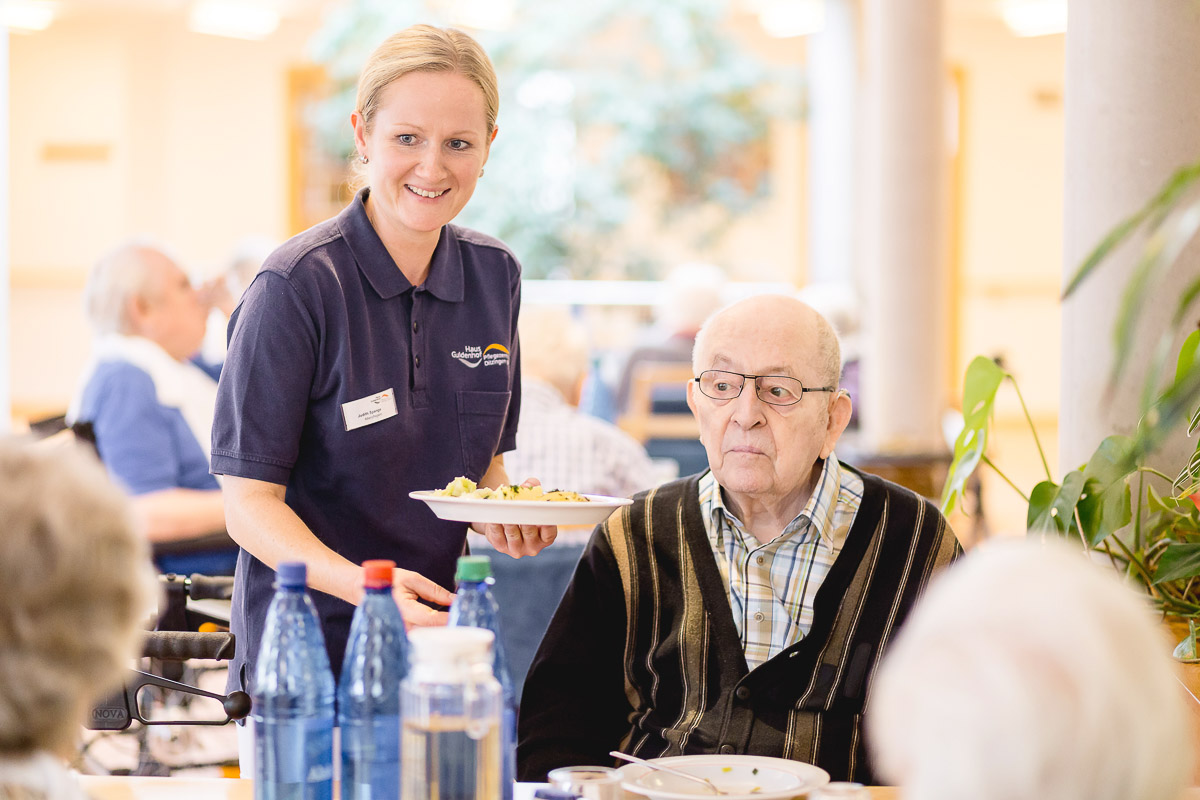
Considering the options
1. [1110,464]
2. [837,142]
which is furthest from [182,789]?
[837,142]

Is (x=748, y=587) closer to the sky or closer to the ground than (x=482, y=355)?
closer to the ground

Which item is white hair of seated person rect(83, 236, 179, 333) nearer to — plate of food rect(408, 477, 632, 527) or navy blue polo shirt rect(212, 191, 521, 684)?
navy blue polo shirt rect(212, 191, 521, 684)

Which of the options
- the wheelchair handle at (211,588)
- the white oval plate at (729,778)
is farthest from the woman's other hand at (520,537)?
the wheelchair handle at (211,588)

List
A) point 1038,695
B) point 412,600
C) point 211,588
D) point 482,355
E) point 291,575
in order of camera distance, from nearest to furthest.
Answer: point 1038,695 → point 291,575 → point 412,600 → point 482,355 → point 211,588

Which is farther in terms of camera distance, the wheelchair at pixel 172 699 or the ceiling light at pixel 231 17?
the ceiling light at pixel 231 17

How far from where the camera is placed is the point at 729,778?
157 centimetres

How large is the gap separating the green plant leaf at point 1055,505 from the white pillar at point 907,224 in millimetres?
4209

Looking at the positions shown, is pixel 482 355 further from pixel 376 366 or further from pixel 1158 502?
pixel 1158 502

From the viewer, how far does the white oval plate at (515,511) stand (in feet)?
5.91

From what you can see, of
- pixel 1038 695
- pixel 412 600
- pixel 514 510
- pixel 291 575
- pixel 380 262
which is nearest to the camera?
pixel 1038 695

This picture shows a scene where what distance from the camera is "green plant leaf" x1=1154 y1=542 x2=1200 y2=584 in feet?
6.98

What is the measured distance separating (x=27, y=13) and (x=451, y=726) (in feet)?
40.5

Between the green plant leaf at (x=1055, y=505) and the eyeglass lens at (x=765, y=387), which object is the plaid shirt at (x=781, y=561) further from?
the green plant leaf at (x=1055, y=505)

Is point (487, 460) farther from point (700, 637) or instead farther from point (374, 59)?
point (374, 59)
